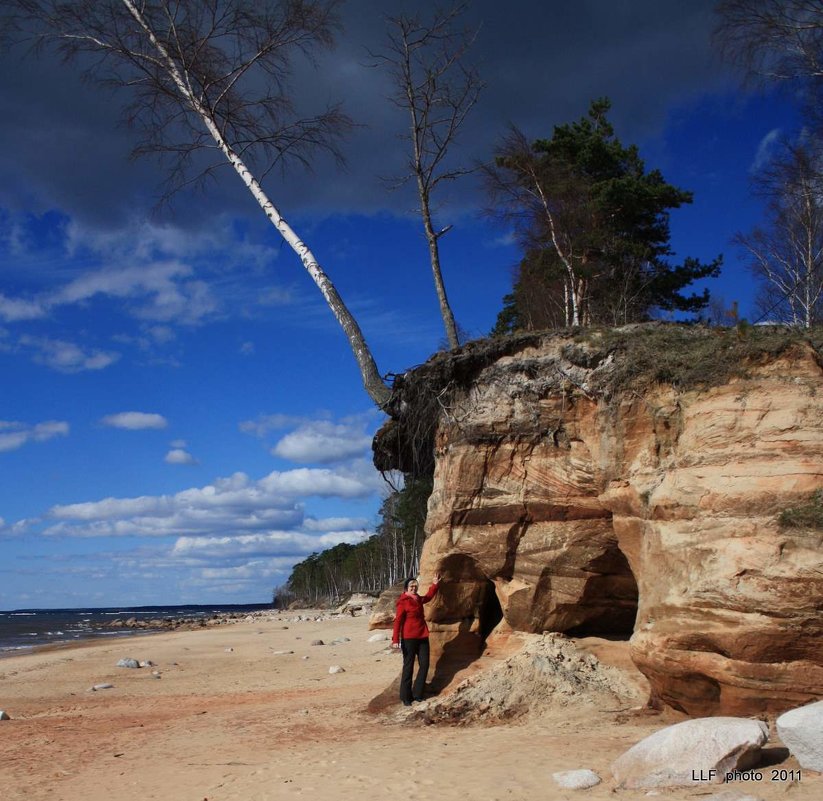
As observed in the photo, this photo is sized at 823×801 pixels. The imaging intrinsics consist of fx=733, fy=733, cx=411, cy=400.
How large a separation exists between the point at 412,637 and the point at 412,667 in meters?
0.42

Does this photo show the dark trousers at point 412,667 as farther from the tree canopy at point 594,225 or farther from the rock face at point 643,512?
the tree canopy at point 594,225

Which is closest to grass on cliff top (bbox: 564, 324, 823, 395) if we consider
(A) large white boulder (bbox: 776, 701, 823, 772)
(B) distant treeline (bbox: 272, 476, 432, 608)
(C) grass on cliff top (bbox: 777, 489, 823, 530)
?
(C) grass on cliff top (bbox: 777, 489, 823, 530)

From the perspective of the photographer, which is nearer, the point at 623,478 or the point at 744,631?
the point at 744,631

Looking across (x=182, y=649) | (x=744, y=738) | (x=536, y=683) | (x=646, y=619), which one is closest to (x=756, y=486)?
(x=646, y=619)

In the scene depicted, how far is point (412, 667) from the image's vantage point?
1045 centimetres

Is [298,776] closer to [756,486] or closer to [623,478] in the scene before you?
[623,478]

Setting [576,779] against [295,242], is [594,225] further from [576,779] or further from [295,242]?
[576,779]

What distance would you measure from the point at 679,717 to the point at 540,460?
142 inches

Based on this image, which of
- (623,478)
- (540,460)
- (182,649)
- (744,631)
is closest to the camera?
(744,631)

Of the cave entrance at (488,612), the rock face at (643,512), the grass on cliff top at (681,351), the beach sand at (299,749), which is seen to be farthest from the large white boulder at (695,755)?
the cave entrance at (488,612)

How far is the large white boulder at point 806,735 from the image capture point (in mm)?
5730

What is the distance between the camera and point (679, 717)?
8023 mm

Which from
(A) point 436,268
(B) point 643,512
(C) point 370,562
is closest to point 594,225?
(A) point 436,268

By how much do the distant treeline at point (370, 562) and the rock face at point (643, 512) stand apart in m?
24.7
